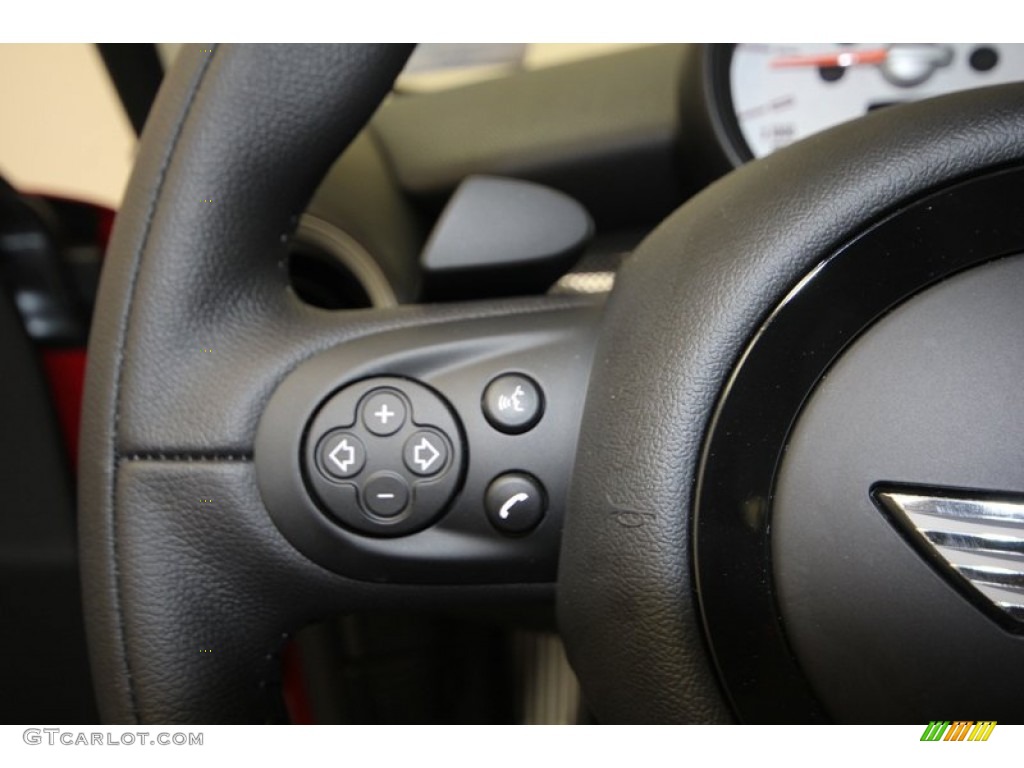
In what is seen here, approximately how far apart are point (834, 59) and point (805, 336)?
1.54 feet

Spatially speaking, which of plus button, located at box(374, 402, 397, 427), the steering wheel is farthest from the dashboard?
plus button, located at box(374, 402, 397, 427)

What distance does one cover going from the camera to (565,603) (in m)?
0.46

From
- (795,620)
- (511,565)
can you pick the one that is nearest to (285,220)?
(511,565)

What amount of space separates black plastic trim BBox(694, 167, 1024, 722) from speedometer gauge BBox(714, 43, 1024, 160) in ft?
1.15

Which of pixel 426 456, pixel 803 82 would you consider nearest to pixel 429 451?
pixel 426 456

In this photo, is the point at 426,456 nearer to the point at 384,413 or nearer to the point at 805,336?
the point at 384,413

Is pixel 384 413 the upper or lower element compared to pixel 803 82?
lower

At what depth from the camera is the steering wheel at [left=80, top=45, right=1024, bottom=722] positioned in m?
0.42
